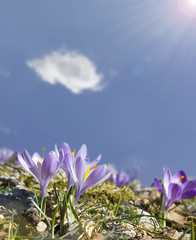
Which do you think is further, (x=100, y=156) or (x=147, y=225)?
(x=147, y=225)

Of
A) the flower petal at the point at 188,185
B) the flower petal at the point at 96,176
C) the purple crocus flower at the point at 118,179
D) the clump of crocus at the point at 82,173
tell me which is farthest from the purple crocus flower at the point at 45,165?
the purple crocus flower at the point at 118,179

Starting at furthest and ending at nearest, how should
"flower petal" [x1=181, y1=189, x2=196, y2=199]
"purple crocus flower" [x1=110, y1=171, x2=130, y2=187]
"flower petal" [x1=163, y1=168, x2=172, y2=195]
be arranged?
"purple crocus flower" [x1=110, y1=171, x2=130, y2=187]
"flower petal" [x1=163, y1=168, x2=172, y2=195]
"flower petal" [x1=181, y1=189, x2=196, y2=199]

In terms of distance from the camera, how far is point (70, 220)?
1.58 meters

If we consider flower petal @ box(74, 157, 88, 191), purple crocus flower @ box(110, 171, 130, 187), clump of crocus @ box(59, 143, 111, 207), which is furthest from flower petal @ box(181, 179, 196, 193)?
purple crocus flower @ box(110, 171, 130, 187)

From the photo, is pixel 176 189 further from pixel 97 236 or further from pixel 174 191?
pixel 97 236

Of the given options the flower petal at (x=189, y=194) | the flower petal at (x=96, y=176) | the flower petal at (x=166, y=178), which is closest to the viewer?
the flower petal at (x=96, y=176)

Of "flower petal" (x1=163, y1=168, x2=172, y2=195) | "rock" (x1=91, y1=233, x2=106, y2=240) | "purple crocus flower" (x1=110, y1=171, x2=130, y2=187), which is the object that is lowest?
"rock" (x1=91, y1=233, x2=106, y2=240)

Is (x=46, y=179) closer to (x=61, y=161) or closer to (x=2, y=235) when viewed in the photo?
(x=61, y=161)

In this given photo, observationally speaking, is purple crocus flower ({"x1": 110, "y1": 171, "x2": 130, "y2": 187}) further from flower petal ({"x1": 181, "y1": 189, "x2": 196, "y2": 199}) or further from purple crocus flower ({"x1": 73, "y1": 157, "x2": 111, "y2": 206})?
purple crocus flower ({"x1": 73, "y1": 157, "x2": 111, "y2": 206})

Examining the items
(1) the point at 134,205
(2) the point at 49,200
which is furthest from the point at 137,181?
(2) the point at 49,200

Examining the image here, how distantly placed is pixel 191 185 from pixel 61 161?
Result: 105 centimetres

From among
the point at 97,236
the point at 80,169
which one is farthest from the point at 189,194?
the point at 80,169

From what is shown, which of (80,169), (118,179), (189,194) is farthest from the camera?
(118,179)

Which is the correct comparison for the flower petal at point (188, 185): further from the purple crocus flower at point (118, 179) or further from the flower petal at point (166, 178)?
the purple crocus flower at point (118, 179)
